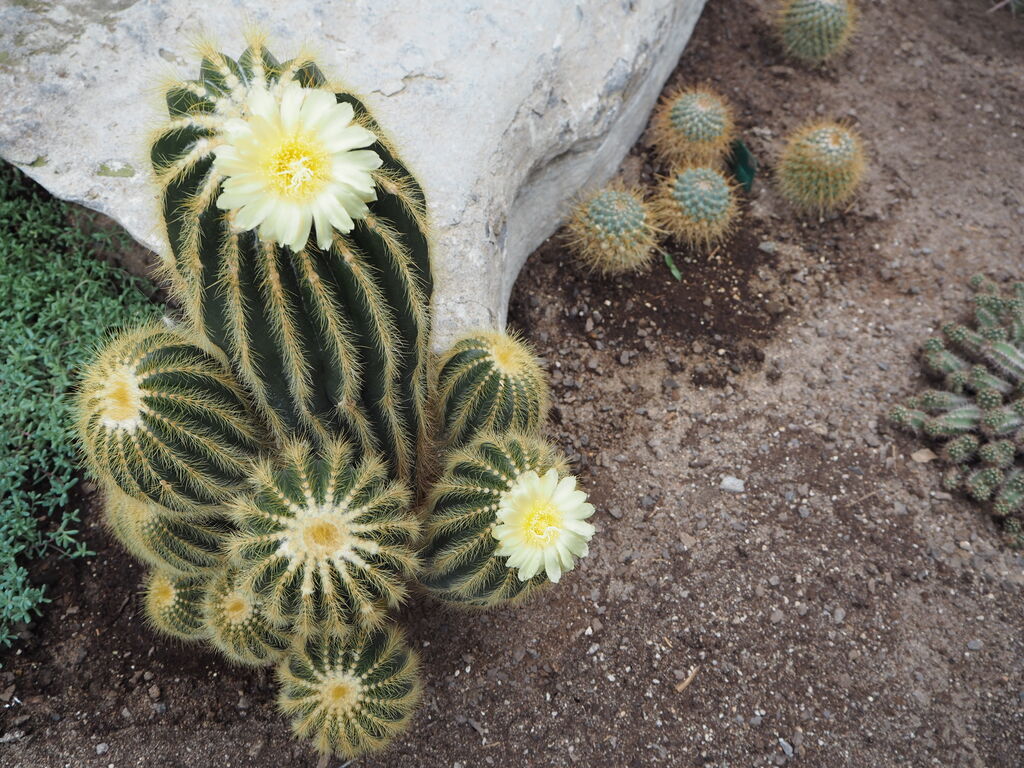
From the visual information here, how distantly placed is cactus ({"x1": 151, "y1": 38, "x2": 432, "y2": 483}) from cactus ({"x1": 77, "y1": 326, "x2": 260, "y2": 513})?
4.9 inches

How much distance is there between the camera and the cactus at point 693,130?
4.15 meters

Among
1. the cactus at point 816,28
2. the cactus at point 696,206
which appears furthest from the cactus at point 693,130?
the cactus at point 816,28

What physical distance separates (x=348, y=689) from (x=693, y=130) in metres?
3.12

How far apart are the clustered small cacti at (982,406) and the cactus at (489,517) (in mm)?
1829

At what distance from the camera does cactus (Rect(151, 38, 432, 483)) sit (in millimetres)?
1736

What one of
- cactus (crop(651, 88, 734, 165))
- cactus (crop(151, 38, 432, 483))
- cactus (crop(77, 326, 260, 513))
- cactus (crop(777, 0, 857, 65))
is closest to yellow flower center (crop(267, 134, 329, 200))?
cactus (crop(151, 38, 432, 483))

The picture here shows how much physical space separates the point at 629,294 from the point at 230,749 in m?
2.45

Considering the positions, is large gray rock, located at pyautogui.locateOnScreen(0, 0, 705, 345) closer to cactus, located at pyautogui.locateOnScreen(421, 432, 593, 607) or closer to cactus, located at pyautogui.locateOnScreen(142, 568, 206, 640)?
cactus, located at pyautogui.locateOnScreen(421, 432, 593, 607)

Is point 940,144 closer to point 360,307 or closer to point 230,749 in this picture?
point 360,307

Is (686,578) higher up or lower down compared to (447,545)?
lower down

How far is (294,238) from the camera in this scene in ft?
5.72

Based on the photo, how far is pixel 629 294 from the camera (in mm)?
3840

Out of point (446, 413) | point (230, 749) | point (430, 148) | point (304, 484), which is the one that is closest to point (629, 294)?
point (430, 148)

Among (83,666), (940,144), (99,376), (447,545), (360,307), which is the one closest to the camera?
(360,307)
